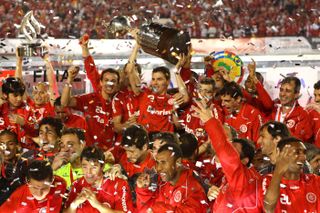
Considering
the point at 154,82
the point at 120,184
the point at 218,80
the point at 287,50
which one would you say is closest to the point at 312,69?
the point at 287,50

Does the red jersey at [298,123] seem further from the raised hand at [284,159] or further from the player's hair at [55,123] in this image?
the raised hand at [284,159]

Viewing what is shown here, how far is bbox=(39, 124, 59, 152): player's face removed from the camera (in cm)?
672

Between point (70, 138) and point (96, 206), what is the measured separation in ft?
3.37

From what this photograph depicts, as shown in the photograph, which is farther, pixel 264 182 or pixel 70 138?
pixel 70 138

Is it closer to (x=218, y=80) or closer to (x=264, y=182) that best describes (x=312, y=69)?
(x=218, y=80)

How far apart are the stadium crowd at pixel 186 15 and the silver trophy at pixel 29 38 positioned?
4194 millimetres

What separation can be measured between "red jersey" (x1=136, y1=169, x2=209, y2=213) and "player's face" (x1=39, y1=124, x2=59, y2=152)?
Result: 1.55 metres

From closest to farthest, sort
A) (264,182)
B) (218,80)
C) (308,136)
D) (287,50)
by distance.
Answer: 1. (264,182)
2. (308,136)
3. (218,80)
4. (287,50)

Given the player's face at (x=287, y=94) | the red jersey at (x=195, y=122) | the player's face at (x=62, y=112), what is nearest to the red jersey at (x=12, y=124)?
the player's face at (x=62, y=112)

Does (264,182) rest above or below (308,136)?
above

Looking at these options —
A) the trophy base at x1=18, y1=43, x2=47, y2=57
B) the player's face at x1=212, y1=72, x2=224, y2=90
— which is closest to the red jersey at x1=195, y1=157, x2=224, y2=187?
the player's face at x1=212, y1=72, x2=224, y2=90

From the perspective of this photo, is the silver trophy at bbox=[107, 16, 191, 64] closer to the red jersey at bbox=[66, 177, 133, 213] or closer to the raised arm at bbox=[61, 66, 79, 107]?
the raised arm at bbox=[61, 66, 79, 107]

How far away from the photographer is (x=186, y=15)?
15.0 metres

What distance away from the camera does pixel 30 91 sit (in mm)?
9664
